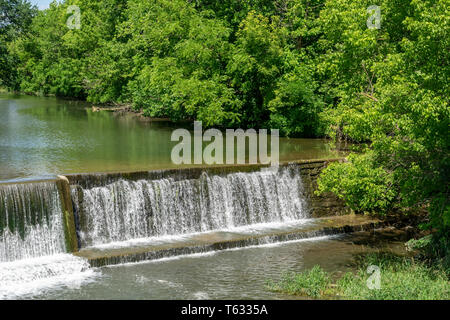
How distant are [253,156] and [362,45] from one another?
8.07 meters

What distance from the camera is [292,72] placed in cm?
2589

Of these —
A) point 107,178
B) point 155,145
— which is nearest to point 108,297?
point 107,178

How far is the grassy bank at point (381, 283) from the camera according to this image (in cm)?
1031

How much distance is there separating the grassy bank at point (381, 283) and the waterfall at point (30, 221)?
5.55 metres

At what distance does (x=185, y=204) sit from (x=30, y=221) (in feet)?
13.8

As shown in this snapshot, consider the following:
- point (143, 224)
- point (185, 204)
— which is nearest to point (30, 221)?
point (143, 224)

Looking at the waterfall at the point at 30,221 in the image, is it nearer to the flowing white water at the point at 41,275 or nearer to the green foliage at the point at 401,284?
the flowing white water at the point at 41,275

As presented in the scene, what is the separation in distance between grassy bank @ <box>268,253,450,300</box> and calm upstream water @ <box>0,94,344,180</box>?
7.61m

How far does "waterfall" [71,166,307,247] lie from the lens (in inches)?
582

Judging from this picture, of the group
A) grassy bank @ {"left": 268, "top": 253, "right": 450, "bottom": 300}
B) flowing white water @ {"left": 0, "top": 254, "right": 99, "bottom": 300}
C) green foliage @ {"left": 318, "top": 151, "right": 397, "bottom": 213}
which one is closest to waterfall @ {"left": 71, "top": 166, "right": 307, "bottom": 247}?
flowing white water @ {"left": 0, "top": 254, "right": 99, "bottom": 300}

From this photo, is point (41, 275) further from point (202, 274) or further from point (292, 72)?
point (292, 72)

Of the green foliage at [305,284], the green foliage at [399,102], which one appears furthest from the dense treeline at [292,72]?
the green foliage at [305,284]

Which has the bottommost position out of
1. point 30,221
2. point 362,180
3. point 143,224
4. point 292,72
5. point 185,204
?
point 143,224
